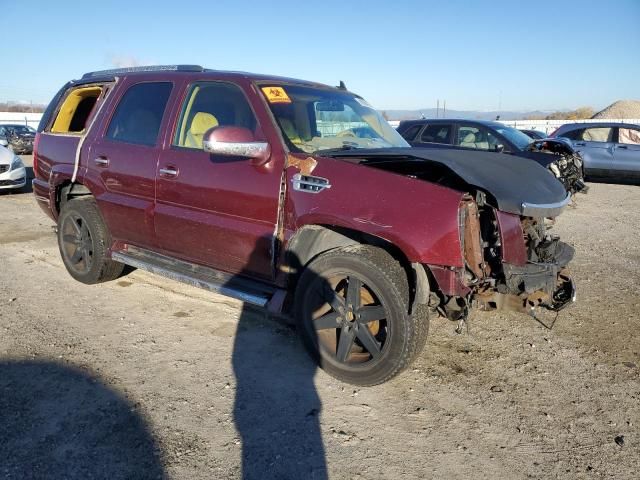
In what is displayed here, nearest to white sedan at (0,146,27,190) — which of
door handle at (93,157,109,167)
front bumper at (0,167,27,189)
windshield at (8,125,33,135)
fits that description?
front bumper at (0,167,27,189)

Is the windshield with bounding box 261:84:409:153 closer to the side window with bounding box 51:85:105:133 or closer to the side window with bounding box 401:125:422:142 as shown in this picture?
the side window with bounding box 51:85:105:133

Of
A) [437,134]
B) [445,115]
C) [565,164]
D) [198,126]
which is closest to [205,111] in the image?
[198,126]

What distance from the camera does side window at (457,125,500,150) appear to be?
10172 mm

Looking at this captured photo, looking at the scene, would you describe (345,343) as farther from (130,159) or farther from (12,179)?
(12,179)

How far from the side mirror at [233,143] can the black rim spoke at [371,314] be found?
1.24 m

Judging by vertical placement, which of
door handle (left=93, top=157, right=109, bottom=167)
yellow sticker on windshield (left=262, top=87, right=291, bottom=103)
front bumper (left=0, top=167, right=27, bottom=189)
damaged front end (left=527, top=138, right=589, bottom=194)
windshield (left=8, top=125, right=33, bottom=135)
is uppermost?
yellow sticker on windshield (left=262, top=87, right=291, bottom=103)

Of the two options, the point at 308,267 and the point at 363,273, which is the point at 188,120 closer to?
the point at 308,267

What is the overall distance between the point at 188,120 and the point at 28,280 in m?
2.66

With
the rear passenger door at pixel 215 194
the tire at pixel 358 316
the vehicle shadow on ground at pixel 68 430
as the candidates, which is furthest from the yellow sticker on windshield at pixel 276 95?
the vehicle shadow on ground at pixel 68 430

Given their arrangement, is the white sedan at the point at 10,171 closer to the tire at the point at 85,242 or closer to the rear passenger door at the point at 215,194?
the tire at the point at 85,242

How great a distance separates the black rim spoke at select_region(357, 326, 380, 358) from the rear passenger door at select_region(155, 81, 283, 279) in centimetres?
84

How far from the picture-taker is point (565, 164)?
28.3ft

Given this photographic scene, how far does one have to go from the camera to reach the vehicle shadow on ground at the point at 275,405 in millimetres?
2549

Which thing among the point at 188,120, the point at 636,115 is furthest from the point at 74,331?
the point at 636,115
